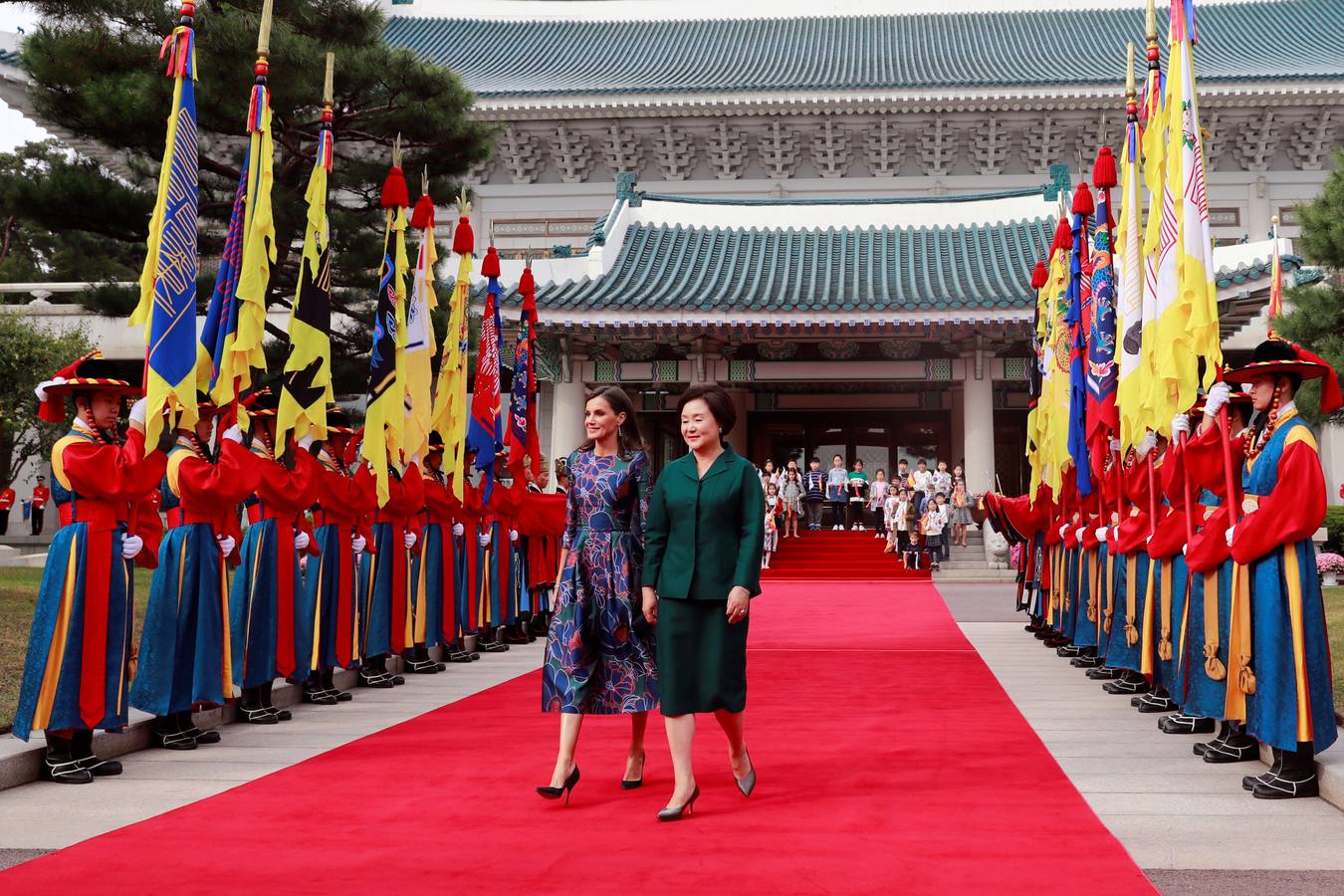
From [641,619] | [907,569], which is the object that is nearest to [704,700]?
[641,619]

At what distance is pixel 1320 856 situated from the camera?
340 cm

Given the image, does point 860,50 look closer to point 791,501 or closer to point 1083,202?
point 791,501

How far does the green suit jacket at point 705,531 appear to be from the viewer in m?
3.98

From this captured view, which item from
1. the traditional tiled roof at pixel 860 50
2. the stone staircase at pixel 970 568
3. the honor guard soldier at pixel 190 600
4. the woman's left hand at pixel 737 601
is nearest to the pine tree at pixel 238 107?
the honor guard soldier at pixel 190 600

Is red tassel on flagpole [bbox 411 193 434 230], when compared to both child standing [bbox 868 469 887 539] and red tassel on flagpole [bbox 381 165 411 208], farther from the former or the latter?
child standing [bbox 868 469 887 539]

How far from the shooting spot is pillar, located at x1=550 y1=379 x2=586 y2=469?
53.4 feet

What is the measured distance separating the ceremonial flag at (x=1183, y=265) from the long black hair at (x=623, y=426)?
269cm

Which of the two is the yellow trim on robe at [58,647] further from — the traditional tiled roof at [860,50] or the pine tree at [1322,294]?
the traditional tiled roof at [860,50]

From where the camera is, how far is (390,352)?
7.77 m

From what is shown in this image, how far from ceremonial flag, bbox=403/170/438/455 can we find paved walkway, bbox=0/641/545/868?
1.76 meters

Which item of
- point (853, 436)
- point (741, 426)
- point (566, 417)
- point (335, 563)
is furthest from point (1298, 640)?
point (853, 436)

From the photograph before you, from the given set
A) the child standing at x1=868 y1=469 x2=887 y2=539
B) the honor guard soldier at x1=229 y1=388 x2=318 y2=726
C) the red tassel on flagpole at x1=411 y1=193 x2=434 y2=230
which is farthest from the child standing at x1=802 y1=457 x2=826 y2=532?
the honor guard soldier at x1=229 y1=388 x2=318 y2=726

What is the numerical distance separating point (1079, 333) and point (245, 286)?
5.58 m

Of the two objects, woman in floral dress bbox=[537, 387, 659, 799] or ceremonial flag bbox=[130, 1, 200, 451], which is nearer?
woman in floral dress bbox=[537, 387, 659, 799]
